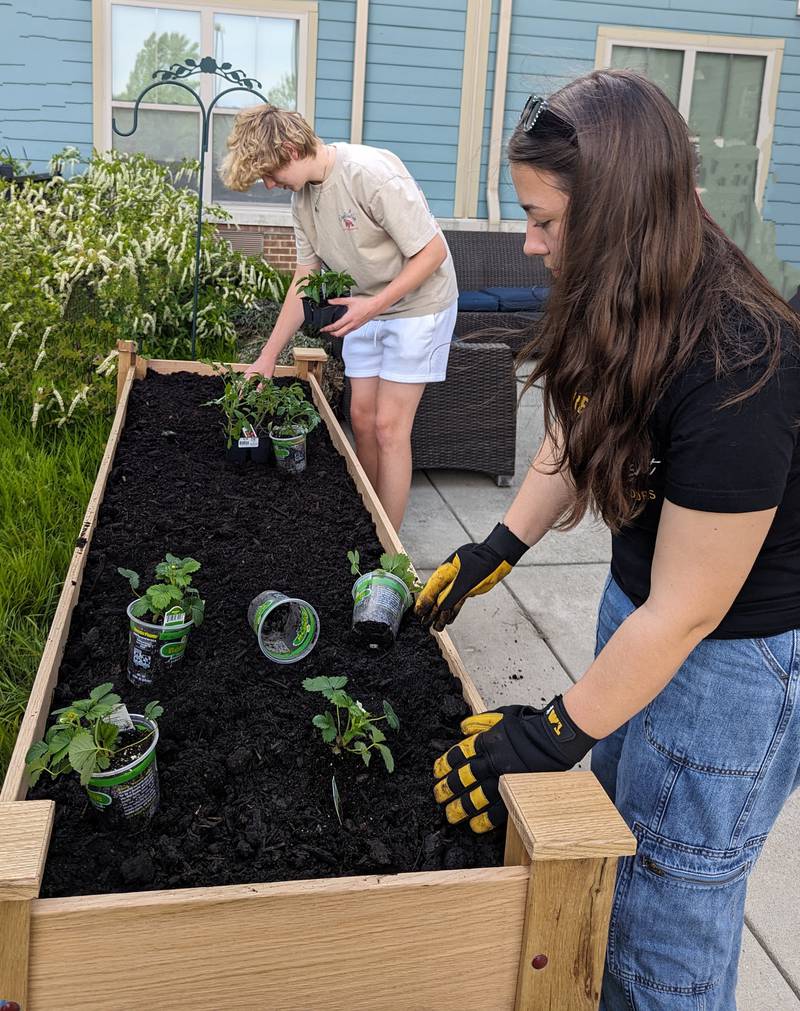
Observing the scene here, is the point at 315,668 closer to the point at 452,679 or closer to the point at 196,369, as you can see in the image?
the point at 452,679

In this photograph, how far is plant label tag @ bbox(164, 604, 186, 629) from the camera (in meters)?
2.11

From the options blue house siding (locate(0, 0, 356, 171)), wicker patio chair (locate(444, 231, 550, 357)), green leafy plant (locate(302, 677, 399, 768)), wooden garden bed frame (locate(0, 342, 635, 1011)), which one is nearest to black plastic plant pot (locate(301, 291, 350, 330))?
green leafy plant (locate(302, 677, 399, 768))

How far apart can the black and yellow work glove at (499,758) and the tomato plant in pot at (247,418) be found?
2236 millimetres

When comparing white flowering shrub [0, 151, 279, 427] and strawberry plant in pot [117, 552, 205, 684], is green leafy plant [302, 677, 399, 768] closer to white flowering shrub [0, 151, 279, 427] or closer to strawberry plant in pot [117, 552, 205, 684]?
strawberry plant in pot [117, 552, 205, 684]

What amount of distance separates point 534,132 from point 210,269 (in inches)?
217

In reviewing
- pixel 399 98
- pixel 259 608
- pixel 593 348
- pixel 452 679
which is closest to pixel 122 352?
pixel 259 608

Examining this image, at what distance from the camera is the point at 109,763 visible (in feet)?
5.20

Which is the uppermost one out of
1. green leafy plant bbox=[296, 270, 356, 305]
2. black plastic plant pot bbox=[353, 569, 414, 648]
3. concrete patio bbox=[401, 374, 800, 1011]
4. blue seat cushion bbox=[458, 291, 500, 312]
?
green leafy plant bbox=[296, 270, 356, 305]

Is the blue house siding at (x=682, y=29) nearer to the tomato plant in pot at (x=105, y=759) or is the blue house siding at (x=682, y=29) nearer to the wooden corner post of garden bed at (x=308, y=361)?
the wooden corner post of garden bed at (x=308, y=361)

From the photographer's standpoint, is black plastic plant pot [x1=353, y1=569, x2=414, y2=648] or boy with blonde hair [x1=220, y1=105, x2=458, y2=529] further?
boy with blonde hair [x1=220, y1=105, x2=458, y2=529]

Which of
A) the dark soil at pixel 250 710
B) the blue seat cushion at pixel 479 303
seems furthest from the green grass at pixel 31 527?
the blue seat cushion at pixel 479 303

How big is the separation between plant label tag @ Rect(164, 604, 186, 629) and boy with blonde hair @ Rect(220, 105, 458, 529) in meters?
1.56

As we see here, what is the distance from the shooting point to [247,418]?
12.5ft

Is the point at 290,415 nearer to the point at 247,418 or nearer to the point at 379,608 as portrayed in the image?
the point at 247,418
